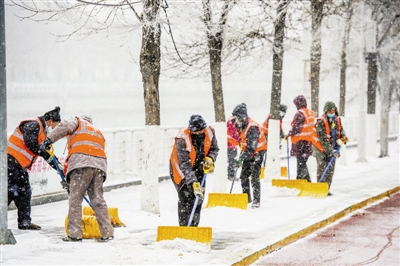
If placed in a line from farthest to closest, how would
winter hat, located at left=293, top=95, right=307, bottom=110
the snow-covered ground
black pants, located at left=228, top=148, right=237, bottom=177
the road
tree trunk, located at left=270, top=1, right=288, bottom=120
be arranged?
black pants, located at left=228, top=148, right=237, bottom=177 < tree trunk, located at left=270, top=1, right=288, bottom=120 < winter hat, located at left=293, top=95, right=307, bottom=110 < the road < the snow-covered ground

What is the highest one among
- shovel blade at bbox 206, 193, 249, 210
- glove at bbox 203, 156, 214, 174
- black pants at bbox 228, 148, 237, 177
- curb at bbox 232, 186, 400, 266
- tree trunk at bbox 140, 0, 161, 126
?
tree trunk at bbox 140, 0, 161, 126

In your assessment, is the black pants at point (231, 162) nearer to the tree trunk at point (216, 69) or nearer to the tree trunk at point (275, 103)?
the tree trunk at point (275, 103)

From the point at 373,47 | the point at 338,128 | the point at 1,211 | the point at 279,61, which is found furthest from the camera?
the point at 373,47

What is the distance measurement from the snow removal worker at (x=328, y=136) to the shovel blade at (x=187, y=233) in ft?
19.0

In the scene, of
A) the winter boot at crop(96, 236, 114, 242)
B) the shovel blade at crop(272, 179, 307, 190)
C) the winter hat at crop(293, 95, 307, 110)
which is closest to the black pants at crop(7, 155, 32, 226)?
the winter boot at crop(96, 236, 114, 242)

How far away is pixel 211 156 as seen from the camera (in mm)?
8797

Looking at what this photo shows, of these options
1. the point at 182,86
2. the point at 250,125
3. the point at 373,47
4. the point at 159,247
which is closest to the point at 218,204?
the point at 250,125

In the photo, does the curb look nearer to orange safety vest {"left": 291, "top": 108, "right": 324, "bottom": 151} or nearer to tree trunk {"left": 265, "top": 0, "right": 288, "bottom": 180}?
orange safety vest {"left": 291, "top": 108, "right": 324, "bottom": 151}

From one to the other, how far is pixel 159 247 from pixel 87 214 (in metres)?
2.18

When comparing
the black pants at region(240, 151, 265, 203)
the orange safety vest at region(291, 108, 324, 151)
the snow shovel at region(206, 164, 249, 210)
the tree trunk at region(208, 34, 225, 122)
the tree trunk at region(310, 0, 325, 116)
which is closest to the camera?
the snow shovel at region(206, 164, 249, 210)

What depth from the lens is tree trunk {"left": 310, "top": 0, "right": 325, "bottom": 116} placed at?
54.9 ft

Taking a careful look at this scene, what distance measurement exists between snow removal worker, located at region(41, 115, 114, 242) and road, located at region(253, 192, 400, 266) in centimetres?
209

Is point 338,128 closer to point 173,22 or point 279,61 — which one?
point 279,61

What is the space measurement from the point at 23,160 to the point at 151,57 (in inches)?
105
